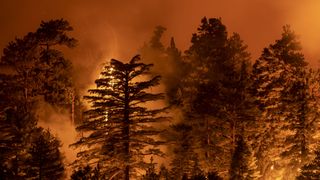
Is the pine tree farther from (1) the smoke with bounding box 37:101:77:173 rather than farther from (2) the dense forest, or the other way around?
(1) the smoke with bounding box 37:101:77:173

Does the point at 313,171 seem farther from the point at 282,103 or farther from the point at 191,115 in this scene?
the point at 191,115

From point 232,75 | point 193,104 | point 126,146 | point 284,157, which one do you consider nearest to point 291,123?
point 284,157

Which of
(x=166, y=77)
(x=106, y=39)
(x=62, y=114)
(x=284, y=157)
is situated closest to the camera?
(x=284, y=157)

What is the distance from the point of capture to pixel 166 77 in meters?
64.6

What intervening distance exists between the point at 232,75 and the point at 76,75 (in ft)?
67.5

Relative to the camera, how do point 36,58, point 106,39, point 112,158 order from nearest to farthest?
1. point 112,158
2. point 36,58
3. point 106,39

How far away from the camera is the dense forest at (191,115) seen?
26406 millimetres

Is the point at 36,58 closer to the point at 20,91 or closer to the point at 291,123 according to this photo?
the point at 20,91

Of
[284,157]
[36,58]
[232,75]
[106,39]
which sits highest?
[106,39]

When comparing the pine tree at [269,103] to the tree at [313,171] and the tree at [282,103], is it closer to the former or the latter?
the tree at [282,103]

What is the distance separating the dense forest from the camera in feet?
86.6

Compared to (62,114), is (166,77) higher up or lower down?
higher up

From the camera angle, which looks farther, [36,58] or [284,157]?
[36,58]

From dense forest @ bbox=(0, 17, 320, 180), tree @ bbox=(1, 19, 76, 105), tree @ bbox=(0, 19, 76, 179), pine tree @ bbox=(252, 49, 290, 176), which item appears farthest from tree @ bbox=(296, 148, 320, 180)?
tree @ bbox=(1, 19, 76, 105)
